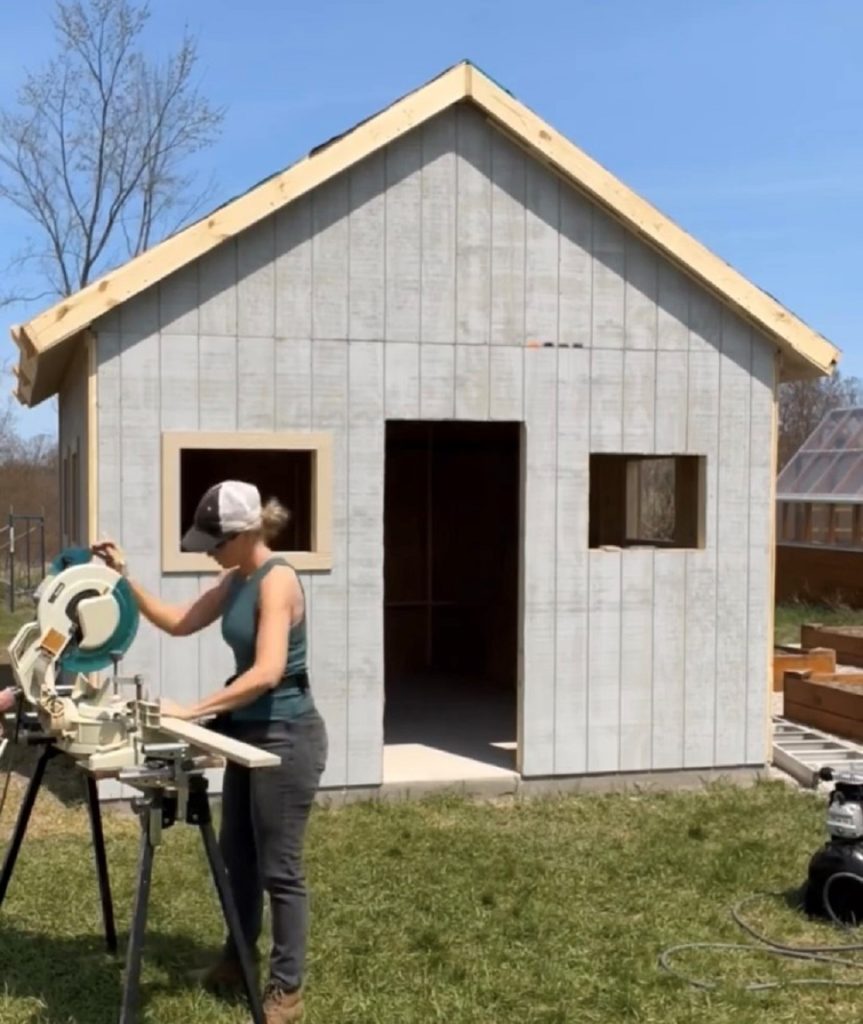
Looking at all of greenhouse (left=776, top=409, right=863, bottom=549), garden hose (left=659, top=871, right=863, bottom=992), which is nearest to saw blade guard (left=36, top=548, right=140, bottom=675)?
garden hose (left=659, top=871, right=863, bottom=992)

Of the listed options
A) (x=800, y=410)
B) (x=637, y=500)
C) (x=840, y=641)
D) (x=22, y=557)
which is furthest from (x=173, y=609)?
(x=800, y=410)

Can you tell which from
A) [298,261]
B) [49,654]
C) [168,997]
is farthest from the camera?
→ [298,261]

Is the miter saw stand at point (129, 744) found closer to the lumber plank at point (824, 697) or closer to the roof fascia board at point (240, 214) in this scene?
the roof fascia board at point (240, 214)

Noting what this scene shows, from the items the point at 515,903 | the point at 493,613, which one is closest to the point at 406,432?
the point at 493,613

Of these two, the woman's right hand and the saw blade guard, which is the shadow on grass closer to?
the saw blade guard

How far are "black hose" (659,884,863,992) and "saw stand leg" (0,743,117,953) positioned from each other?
2270mm

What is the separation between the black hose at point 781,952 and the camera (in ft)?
16.5

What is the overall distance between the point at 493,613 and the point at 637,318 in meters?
5.44

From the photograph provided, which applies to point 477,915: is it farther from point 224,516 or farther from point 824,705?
point 824,705

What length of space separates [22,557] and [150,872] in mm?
23611

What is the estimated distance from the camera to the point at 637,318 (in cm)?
822

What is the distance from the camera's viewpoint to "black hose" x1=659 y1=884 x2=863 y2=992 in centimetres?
504

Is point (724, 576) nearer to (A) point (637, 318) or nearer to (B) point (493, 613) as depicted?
(A) point (637, 318)

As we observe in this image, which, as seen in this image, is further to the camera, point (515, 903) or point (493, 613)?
point (493, 613)
